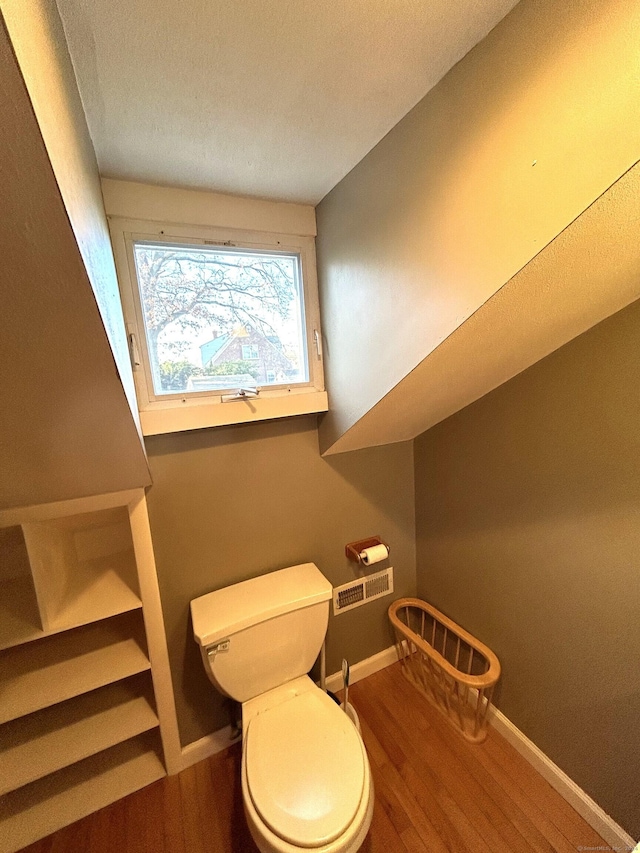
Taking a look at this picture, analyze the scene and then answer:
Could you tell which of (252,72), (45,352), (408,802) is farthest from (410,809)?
(252,72)

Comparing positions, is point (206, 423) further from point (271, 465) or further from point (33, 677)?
point (33, 677)

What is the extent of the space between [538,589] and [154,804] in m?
1.60

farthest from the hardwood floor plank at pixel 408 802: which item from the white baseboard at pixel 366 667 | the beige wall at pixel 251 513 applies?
the beige wall at pixel 251 513

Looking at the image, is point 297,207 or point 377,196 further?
point 297,207

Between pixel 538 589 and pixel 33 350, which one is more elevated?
pixel 33 350

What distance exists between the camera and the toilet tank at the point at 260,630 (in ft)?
3.91

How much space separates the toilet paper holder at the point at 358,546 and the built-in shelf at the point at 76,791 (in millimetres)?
1079

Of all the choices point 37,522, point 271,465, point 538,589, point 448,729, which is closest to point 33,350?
point 37,522

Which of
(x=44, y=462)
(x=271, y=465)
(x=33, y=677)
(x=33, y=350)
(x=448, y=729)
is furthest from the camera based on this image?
(x=448, y=729)

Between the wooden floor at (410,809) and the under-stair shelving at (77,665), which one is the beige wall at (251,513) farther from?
the wooden floor at (410,809)

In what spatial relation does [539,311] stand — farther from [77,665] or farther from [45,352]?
[77,665]

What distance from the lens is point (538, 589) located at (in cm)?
128

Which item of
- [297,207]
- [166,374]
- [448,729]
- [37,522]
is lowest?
[448,729]

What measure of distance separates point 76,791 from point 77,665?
1.67 ft
